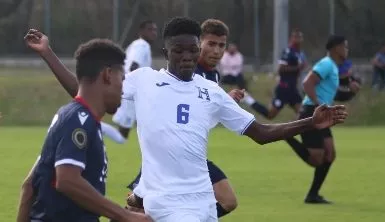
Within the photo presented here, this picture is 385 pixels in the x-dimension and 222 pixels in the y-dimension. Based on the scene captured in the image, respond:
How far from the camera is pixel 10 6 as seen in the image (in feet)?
129

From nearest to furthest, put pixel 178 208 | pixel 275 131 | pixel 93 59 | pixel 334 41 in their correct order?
pixel 93 59
pixel 178 208
pixel 275 131
pixel 334 41

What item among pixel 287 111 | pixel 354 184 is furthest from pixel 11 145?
pixel 287 111

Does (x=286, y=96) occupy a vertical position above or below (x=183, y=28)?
below

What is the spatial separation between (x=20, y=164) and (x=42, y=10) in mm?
20081

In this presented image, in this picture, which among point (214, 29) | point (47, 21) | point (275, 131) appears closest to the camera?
point (275, 131)

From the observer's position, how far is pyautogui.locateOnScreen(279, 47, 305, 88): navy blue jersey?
2814cm

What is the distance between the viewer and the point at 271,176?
57.7 ft

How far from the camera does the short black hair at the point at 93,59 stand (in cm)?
609

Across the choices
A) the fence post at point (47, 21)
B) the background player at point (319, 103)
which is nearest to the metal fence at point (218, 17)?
the fence post at point (47, 21)

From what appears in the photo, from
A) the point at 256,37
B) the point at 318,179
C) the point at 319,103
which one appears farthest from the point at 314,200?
the point at 256,37

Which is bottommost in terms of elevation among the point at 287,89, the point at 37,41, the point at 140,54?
the point at 287,89

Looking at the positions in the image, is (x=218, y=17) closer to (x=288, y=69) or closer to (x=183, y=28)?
(x=288, y=69)

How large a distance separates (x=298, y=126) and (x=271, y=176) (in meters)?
9.78

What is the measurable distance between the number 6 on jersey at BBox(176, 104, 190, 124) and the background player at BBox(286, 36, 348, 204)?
277 inches
